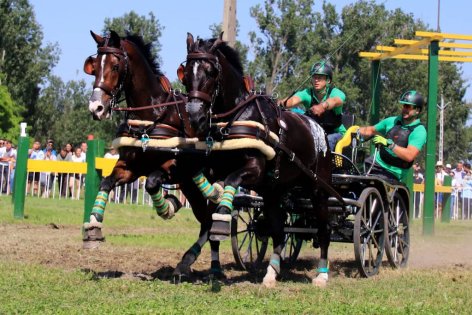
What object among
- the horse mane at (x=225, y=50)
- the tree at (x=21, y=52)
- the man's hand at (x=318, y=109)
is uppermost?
the tree at (x=21, y=52)

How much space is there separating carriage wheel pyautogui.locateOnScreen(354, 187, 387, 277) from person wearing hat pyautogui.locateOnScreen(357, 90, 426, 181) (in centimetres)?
65

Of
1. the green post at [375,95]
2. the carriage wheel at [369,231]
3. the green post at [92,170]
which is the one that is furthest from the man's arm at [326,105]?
the green post at [375,95]

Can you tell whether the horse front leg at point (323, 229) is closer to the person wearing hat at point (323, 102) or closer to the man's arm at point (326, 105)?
the person wearing hat at point (323, 102)

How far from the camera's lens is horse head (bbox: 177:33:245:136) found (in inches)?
296

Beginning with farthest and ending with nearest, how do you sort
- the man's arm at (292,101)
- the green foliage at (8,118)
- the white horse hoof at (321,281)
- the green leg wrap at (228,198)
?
the green foliage at (8,118), the man's arm at (292,101), the white horse hoof at (321,281), the green leg wrap at (228,198)

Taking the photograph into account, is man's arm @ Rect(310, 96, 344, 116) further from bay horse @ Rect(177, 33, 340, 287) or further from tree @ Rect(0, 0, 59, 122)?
tree @ Rect(0, 0, 59, 122)

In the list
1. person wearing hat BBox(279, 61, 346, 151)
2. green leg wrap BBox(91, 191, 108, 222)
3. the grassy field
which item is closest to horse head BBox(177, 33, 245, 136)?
green leg wrap BBox(91, 191, 108, 222)

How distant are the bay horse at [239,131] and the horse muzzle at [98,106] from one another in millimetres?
782

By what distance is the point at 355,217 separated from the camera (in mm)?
9766

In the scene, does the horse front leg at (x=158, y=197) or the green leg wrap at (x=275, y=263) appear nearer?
the horse front leg at (x=158, y=197)

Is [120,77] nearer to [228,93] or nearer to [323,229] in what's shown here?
[228,93]

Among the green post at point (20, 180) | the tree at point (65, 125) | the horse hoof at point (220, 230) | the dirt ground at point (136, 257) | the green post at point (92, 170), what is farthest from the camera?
the tree at point (65, 125)

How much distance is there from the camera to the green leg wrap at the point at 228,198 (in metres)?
7.44

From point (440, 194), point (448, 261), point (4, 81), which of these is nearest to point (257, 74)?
point (4, 81)
